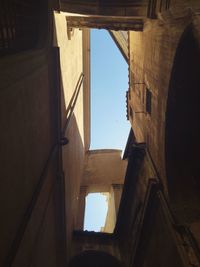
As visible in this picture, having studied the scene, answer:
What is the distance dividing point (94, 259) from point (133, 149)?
4281 millimetres

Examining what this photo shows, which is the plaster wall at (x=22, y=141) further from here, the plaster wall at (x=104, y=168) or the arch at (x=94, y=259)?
the plaster wall at (x=104, y=168)

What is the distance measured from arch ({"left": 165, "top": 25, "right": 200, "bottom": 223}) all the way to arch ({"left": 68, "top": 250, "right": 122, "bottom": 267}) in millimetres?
4351

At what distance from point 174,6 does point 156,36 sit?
1.18 m

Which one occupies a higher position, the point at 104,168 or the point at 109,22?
the point at 109,22

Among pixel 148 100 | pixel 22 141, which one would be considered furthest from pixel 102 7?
pixel 22 141

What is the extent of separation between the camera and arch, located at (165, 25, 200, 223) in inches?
229

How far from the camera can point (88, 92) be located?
1700cm

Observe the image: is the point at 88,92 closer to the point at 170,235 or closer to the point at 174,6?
the point at 174,6

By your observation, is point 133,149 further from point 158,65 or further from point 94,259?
point 94,259

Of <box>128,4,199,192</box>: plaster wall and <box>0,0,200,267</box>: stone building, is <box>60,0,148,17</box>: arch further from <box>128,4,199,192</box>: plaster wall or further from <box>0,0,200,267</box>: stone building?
<box>128,4,199,192</box>: plaster wall

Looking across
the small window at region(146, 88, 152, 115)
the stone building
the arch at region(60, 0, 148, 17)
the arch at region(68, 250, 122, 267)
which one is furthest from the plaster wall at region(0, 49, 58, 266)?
the arch at region(68, 250, 122, 267)

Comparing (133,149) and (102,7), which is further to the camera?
(133,149)

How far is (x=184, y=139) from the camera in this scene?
6586 mm

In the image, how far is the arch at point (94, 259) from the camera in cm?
967
